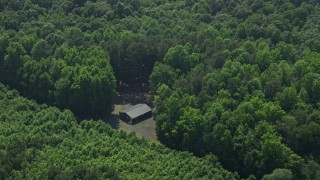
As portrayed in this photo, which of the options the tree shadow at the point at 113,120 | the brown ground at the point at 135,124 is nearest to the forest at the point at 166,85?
the tree shadow at the point at 113,120

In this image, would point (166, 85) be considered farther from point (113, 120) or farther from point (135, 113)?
point (113, 120)

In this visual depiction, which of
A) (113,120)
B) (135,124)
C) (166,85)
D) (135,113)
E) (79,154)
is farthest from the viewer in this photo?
(113,120)

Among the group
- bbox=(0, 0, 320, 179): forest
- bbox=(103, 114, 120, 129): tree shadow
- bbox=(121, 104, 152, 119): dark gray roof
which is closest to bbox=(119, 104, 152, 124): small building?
bbox=(121, 104, 152, 119): dark gray roof

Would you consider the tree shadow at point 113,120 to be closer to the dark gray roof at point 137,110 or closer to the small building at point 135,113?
the small building at point 135,113

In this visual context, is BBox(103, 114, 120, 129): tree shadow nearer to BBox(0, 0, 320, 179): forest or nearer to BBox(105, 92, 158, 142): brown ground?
BBox(105, 92, 158, 142): brown ground

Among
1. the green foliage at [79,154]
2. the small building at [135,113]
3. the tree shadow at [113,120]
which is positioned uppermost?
the green foliage at [79,154]

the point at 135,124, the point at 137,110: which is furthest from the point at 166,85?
the point at 135,124
